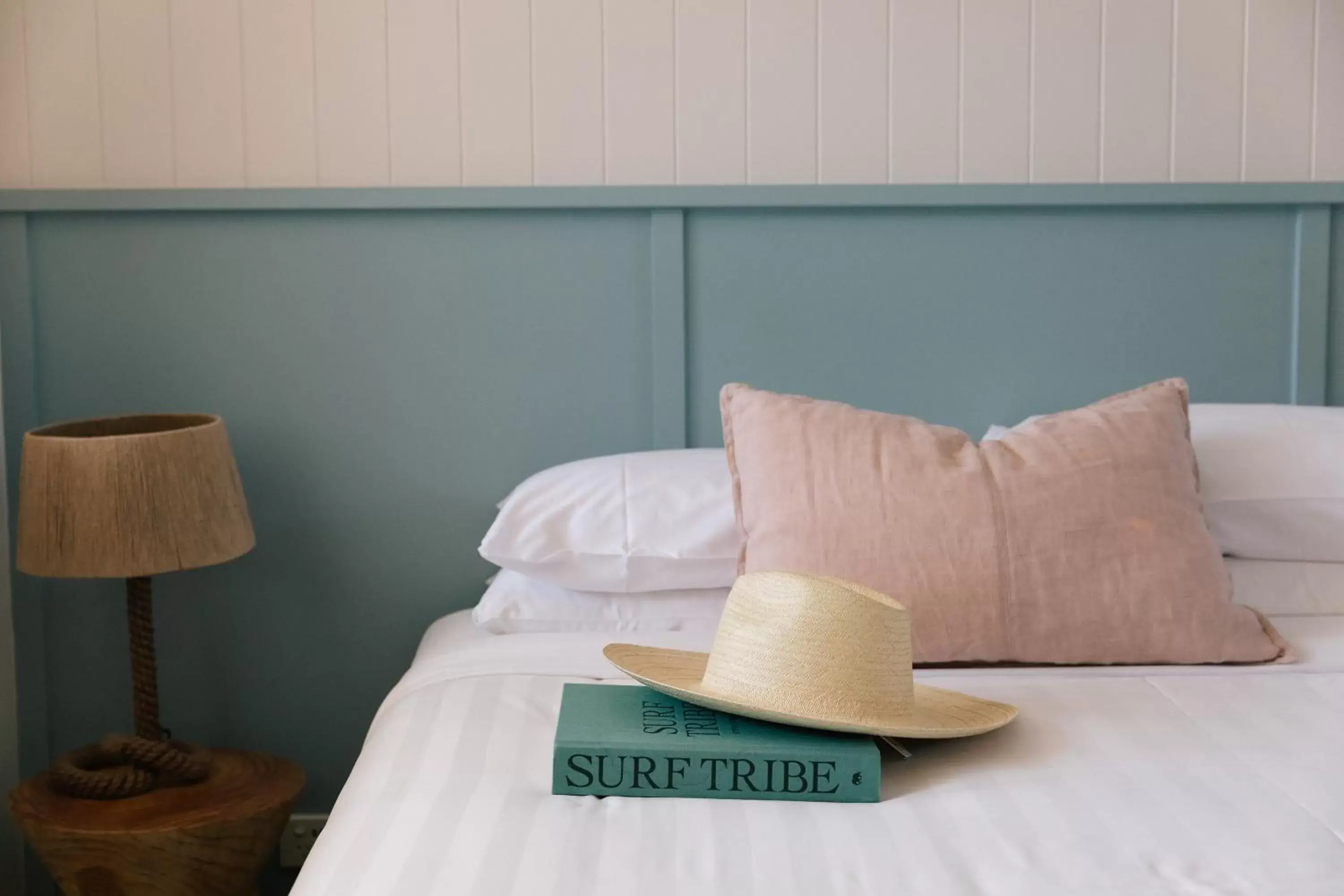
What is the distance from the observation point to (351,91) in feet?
6.33

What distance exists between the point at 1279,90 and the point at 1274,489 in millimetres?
718

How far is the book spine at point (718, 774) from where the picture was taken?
41.3 inches

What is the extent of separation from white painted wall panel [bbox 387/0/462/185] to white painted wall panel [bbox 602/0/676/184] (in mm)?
239

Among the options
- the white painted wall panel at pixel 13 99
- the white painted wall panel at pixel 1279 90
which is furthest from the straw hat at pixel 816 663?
the white painted wall panel at pixel 13 99

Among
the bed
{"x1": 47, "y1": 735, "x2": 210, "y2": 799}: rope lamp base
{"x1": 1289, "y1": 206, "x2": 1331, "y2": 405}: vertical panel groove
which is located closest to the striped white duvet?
the bed

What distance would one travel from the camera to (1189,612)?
1423 millimetres

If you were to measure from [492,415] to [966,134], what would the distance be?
88 centimetres

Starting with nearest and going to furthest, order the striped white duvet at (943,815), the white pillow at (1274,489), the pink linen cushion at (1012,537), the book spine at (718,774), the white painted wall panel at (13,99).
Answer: the striped white duvet at (943,815) → the book spine at (718,774) → the pink linen cushion at (1012,537) → the white pillow at (1274,489) → the white painted wall panel at (13,99)

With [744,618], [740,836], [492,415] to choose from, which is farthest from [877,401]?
[740,836]

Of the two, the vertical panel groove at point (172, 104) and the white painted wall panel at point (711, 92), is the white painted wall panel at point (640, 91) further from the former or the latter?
the vertical panel groove at point (172, 104)

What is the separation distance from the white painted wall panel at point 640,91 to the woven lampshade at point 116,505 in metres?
0.77

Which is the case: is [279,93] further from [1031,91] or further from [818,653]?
[818,653]

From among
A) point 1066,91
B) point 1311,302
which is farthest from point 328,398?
point 1311,302

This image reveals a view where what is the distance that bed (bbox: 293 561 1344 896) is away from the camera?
2.98 feet
